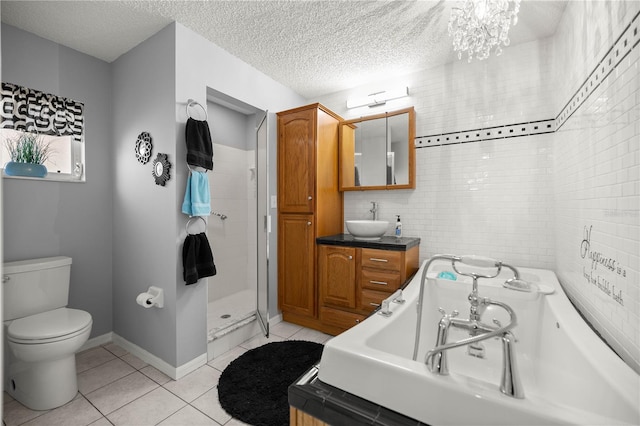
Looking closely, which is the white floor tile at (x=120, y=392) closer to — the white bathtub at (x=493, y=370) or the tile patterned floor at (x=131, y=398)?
the tile patterned floor at (x=131, y=398)

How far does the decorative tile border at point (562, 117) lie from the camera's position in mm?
1123

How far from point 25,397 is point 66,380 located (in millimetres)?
249

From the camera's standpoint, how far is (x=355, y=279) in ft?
8.66

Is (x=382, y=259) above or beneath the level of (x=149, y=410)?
above

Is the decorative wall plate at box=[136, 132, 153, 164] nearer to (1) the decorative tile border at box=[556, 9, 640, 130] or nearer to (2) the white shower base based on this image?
(2) the white shower base

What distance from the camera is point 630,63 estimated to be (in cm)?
110

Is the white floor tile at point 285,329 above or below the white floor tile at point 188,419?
above

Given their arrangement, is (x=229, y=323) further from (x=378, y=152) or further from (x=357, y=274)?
(x=378, y=152)

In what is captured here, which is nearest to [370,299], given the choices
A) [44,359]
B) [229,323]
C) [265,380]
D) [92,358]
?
[265,380]

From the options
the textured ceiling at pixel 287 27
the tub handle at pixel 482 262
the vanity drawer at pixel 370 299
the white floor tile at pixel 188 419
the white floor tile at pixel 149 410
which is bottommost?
the white floor tile at pixel 188 419

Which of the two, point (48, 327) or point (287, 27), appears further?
point (287, 27)

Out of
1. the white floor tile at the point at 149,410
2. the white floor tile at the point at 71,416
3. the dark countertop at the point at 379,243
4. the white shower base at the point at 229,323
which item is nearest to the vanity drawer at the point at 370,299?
the dark countertop at the point at 379,243

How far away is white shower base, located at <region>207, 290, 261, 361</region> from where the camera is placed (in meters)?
2.40

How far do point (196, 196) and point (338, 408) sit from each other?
5.63ft
